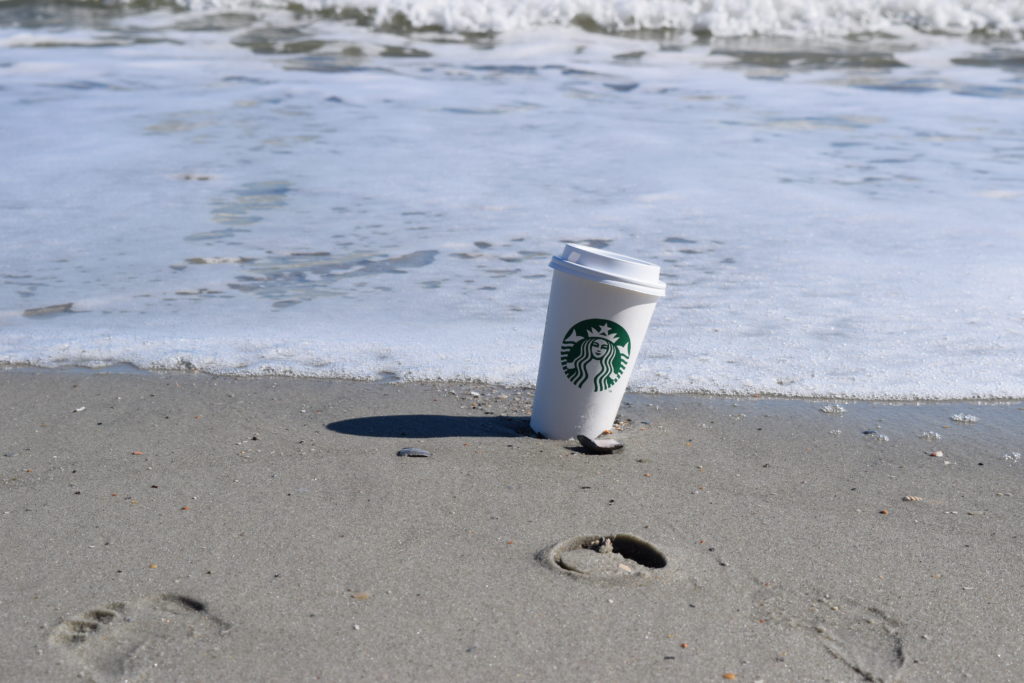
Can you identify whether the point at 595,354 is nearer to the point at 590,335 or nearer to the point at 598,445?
the point at 590,335

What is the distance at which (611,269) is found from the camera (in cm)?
296

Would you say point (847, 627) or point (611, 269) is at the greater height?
point (611, 269)

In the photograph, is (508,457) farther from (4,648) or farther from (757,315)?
(757,315)

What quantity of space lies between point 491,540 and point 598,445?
0.70 meters

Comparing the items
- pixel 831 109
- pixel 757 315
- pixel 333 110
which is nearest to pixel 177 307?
pixel 757 315

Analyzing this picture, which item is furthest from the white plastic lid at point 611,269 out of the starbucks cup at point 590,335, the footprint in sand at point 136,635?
the footprint in sand at point 136,635

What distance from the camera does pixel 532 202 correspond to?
6.62 m

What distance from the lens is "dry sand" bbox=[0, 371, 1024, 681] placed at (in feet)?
6.50

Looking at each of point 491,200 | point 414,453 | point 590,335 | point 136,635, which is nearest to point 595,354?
point 590,335

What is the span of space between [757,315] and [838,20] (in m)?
12.1

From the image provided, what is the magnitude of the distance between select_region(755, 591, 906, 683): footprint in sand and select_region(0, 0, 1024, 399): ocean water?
1.57 metres

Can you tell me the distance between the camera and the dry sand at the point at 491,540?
198 cm


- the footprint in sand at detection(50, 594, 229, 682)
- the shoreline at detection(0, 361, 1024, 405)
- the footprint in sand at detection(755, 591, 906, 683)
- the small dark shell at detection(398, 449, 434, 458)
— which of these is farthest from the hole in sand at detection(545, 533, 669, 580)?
the shoreline at detection(0, 361, 1024, 405)

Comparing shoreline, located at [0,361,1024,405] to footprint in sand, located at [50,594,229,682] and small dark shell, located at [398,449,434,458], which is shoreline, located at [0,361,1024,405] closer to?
small dark shell, located at [398,449,434,458]
